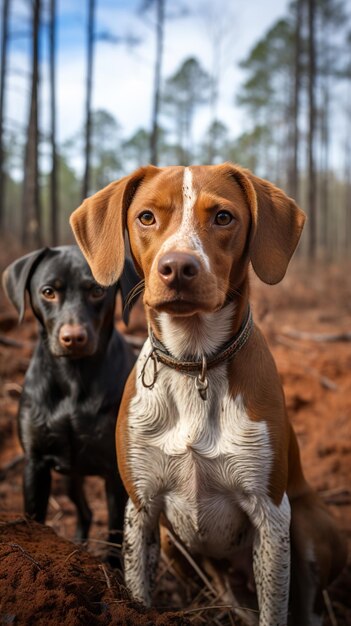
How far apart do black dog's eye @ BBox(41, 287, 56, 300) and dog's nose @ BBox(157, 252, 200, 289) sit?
124 centimetres

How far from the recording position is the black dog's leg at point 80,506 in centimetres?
375

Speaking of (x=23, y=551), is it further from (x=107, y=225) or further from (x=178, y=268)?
(x=107, y=225)

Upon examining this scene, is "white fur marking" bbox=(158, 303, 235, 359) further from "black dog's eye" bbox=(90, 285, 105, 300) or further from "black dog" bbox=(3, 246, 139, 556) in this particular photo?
"black dog's eye" bbox=(90, 285, 105, 300)

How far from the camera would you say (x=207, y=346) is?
238 cm

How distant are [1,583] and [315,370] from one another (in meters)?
5.37

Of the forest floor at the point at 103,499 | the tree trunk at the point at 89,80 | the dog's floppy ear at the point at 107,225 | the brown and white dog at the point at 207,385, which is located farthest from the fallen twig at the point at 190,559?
the tree trunk at the point at 89,80

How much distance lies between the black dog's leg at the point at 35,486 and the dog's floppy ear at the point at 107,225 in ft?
4.09

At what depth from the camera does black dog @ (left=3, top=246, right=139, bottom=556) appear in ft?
9.71

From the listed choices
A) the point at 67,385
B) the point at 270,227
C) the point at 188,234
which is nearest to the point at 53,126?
the point at 67,385

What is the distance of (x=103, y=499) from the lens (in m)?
4.69

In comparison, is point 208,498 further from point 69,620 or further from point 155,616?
point 69,620

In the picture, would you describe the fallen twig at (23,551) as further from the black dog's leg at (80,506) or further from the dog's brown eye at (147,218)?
the black dog's leg at (80,506)

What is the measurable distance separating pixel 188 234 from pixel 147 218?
0.27 metres

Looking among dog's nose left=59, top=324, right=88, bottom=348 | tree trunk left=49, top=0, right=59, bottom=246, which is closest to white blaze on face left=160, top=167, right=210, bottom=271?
dog's nose left=59, top=324, right=88, bottom=348
